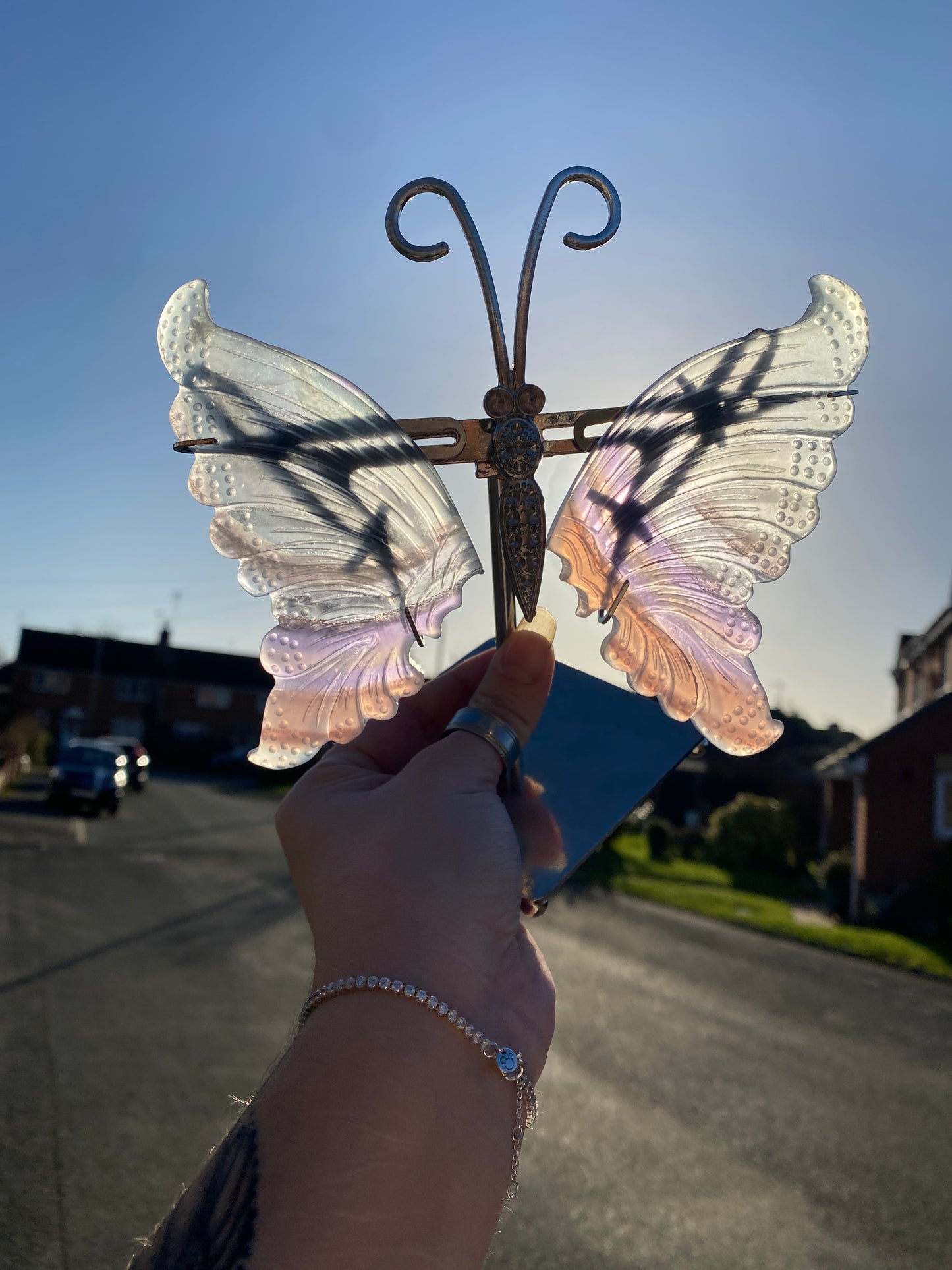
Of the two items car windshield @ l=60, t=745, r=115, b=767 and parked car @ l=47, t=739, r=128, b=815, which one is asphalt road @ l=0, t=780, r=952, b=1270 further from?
car windshield @ l=60, t=745, r=115, b=767

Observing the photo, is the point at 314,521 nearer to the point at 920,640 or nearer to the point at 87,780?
the point at 87,780

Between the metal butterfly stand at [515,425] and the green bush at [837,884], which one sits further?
the green bush at [837,884]

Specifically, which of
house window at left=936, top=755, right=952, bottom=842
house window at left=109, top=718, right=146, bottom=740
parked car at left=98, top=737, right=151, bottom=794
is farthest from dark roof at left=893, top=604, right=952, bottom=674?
house window at left=109, top=718, right=146, bottom=740

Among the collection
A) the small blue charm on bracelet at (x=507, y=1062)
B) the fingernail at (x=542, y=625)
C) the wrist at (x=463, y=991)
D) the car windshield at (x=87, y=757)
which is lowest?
the car windshield at (x=87, y=757)

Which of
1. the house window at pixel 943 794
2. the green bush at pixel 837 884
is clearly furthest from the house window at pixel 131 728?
the house window at pixel 943 794

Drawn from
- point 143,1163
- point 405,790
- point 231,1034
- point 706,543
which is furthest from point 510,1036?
point 231,1034

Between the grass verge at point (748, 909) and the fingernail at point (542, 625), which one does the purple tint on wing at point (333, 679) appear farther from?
the grass verge at point (748, 909)
